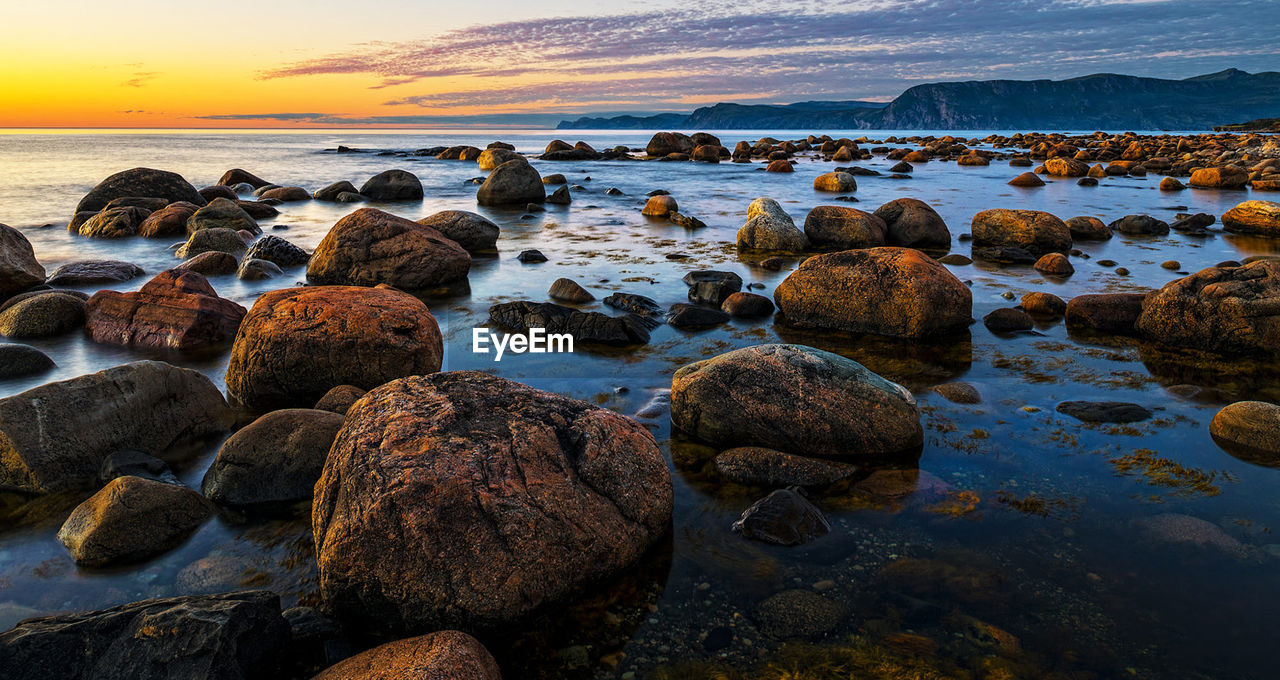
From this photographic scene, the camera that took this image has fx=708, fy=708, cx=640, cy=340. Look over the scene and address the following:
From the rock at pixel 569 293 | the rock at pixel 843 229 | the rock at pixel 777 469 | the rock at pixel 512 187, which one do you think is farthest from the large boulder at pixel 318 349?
the rock at pixel 512 187

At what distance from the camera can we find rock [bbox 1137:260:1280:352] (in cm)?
854

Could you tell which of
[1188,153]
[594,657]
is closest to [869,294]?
[594,657]

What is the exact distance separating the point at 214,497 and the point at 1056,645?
228 inches

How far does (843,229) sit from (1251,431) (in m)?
10.5

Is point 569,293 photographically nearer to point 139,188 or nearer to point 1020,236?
point 1020,236

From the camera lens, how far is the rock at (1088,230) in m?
17.6

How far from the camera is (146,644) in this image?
11.1 ft

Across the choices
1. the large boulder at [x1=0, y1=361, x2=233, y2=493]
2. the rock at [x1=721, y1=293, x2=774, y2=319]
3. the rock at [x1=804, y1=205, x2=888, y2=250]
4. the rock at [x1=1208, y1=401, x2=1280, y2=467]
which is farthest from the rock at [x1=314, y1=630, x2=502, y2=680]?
the rock at [x1=804, y1=205, x2=888, y2=250]

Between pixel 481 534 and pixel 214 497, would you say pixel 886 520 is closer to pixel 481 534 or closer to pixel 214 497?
pixel 481 534

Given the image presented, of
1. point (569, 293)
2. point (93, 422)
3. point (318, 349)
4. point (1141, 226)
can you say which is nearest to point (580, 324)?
point (569, 293)

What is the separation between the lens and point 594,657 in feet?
12.7

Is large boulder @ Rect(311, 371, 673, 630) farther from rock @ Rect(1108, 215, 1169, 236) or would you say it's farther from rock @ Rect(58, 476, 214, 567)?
rock @ Rect(1108, 215, 1169, 236)

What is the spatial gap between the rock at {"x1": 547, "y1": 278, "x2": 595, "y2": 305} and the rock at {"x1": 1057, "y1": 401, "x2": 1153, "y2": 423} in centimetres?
671

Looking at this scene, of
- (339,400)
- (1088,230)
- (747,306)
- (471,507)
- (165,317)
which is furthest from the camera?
(1088,230)
